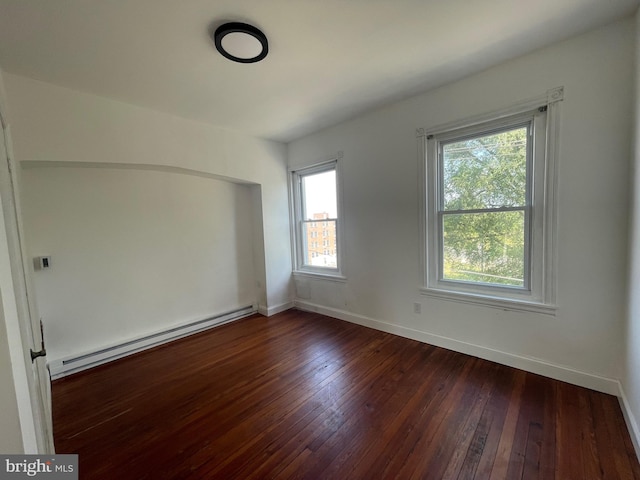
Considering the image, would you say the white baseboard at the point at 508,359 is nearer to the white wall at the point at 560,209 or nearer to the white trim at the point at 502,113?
the white wall at the point at 560,209

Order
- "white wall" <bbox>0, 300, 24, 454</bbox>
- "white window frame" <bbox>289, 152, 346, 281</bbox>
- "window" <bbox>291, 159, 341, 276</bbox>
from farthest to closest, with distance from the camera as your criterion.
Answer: "window" <bbox>291, 159, 341, 276</bbox> → "white window frame" <bbox>289, 152, 346, 281</bbox> → "white wall" <bbox>0, 300, 24, 454</bbox>

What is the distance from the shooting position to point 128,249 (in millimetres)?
3057

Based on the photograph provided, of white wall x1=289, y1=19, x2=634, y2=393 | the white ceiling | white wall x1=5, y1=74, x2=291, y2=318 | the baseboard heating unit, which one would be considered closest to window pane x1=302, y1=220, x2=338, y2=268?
white wall x1=5, y1=74, x2=291, y2=318

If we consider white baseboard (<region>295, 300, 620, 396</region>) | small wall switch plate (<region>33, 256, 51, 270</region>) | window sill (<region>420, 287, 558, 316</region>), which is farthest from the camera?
small wall switch plate (<region>33, 256, 51, 270</region>)

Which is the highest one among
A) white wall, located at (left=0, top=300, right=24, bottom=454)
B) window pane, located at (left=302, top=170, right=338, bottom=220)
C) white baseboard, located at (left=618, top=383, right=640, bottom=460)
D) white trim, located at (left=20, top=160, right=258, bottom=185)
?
white trim, located at (left=20, top=160, right=258, bottom=185)

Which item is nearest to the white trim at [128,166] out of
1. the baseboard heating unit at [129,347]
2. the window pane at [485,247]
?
the baseboard heating unit at [129,347]

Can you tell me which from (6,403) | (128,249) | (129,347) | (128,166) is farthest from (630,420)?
(128,166)

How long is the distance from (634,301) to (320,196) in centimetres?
330

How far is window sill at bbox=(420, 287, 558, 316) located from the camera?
2.29m

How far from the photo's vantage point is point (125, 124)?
2.72 meters

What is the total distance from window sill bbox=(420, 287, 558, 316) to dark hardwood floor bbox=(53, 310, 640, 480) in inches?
22.3

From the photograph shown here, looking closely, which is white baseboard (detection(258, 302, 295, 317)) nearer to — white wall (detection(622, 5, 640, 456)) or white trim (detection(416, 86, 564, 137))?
white trim (detection(416, 86, 564, 137))

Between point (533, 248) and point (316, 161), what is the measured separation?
110 inches

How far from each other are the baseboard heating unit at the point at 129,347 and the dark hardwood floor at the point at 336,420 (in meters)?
0.13
